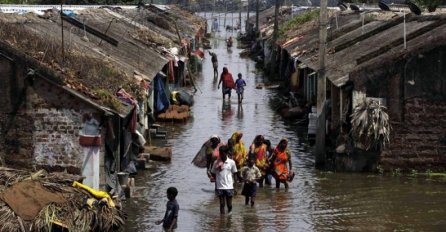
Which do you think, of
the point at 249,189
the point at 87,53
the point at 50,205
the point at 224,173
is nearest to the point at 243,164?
the point at 249,189

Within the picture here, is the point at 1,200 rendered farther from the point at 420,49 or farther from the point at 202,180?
the point at 420,49

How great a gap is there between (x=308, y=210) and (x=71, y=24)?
11.7 m

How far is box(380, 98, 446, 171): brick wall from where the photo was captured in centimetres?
1898

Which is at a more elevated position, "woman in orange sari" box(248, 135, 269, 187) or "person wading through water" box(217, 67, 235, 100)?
"person wading through water" box(217, 67, 235, 100)

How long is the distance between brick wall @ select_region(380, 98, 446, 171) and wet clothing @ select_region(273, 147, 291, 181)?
2.43 meters

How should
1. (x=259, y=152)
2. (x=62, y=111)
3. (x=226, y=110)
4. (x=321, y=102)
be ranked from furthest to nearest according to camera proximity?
(x=226, y=110) → (x=321, y=102) → (x=259, y=152) → (x=62, y=111)

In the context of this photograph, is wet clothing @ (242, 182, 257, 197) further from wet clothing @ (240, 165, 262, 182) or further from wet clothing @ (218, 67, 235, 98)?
wet clothing @ (218, 67, 235, 98)

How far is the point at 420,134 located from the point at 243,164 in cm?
406

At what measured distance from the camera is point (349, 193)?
17.7 m

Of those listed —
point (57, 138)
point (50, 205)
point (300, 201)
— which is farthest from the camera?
point (300, 201)

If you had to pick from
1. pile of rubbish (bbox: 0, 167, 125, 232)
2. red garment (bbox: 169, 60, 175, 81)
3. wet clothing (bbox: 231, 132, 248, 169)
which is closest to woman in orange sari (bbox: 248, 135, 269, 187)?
wet clothing (bbox: 231, 132, 248, 169)

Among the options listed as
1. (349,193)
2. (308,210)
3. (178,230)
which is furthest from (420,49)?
(178,230)

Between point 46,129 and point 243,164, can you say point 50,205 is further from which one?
point 243,164

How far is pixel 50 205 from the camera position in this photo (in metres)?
13.0
